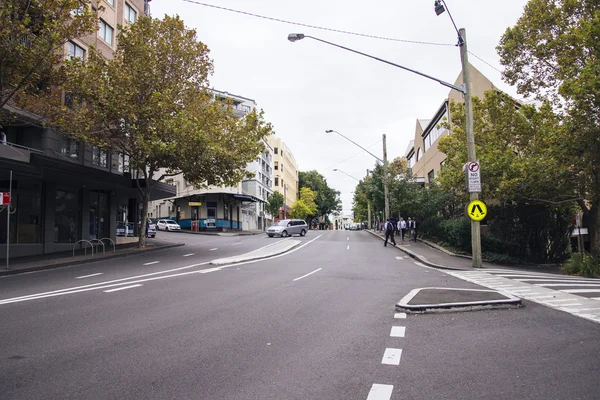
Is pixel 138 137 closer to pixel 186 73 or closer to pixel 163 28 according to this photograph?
pixel 186 73

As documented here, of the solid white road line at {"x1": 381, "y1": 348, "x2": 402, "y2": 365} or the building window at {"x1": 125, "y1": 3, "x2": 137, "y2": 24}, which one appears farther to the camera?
the building window at {"x1": 125, "y1": 3, "x2": 137, "y2": 24}

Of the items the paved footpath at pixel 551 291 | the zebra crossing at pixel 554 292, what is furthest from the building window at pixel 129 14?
the zebra crossing at pixel 554 292

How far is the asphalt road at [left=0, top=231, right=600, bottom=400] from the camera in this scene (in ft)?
13.0

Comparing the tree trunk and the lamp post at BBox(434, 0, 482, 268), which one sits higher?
the lamp post at BBox(434, 0, 482, 268)

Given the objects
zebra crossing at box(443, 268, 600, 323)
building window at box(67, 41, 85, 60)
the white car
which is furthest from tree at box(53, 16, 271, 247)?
the white car

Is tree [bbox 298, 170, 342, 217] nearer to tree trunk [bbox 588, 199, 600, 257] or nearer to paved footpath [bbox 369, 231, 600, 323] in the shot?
tree trunk [bbox 588, 199, 600, 257]

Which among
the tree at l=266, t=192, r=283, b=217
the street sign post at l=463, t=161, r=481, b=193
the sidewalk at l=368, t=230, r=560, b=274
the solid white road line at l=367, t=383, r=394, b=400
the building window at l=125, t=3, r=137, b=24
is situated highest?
the building window at l=125, t=3, r=137, b=24

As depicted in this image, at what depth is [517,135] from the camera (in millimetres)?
19984

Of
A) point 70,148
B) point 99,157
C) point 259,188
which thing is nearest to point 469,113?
point 70,148

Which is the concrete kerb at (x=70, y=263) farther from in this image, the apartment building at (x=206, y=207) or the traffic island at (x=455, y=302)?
the apartment building at (x=206, y=207)

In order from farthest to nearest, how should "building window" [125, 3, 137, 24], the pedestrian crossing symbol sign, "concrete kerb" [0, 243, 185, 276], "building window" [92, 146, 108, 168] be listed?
"building window" [125, 3, 137, 24] < "building window" [92, 146, 108, 168] < the pedestrian crossing symbol sign < "concrete kerb" [0, 243, 185, 276]

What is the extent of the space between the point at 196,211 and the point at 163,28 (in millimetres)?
32392

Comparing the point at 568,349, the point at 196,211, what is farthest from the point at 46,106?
the point at 196,211

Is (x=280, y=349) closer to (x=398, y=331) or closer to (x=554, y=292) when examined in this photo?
(x=398, y=331)
